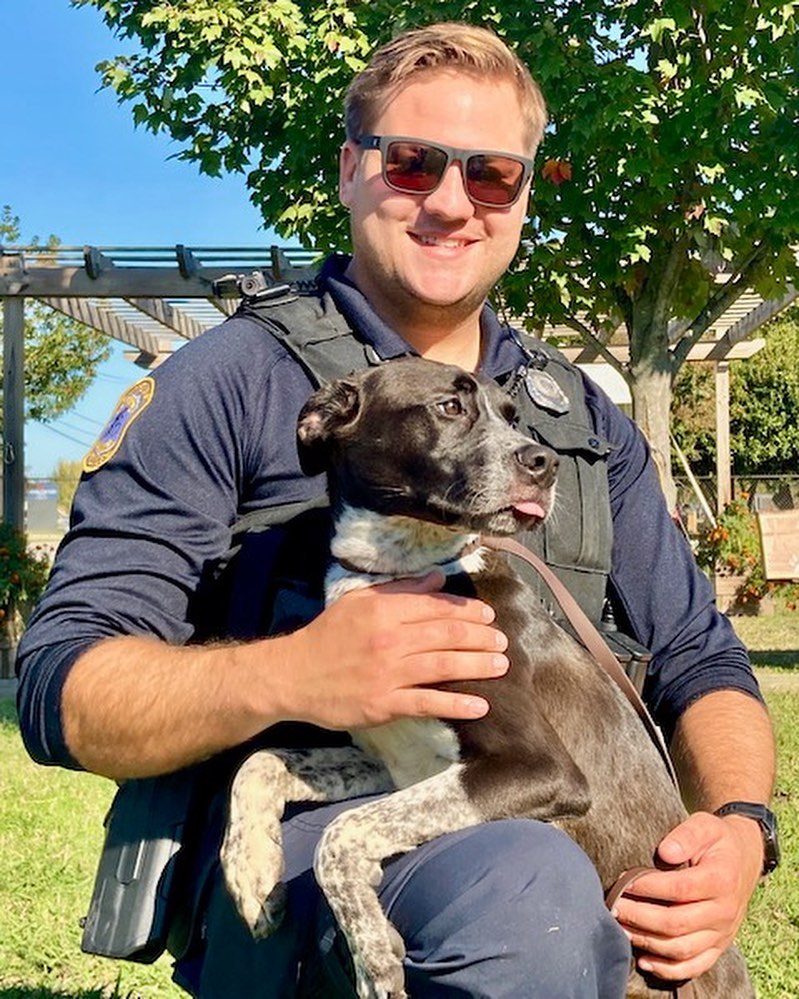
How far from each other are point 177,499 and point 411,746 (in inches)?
27.2

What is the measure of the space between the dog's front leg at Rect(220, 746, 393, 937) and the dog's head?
518mm

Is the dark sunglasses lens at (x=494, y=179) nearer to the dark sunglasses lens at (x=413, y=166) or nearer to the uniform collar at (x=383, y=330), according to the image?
the dark sunglasses lens at (x=413, y=166)

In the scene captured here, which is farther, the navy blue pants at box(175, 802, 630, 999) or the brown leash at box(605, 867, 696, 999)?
the brown leash at box(605, 867, 696, 999)

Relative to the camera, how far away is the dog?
2.35m

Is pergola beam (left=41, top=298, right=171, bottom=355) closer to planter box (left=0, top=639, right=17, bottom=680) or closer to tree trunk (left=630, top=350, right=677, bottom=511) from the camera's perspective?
planter box (left=0, top=639, right=17, bottom=680)

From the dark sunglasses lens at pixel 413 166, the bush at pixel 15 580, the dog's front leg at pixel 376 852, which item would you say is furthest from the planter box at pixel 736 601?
the dog's front leg at pixel 376 852

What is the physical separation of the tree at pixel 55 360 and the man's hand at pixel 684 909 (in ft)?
75.2

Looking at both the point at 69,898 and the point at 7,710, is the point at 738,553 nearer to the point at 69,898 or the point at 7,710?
the point at 7,710

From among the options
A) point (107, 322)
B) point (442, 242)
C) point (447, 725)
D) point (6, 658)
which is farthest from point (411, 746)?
point (107, 322)

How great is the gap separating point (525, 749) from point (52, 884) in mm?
3457

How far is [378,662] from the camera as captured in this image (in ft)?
7.48

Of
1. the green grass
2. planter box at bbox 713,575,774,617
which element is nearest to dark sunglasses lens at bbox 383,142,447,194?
the green grass

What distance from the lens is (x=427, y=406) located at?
2896mm

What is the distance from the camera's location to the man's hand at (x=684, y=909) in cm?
237
